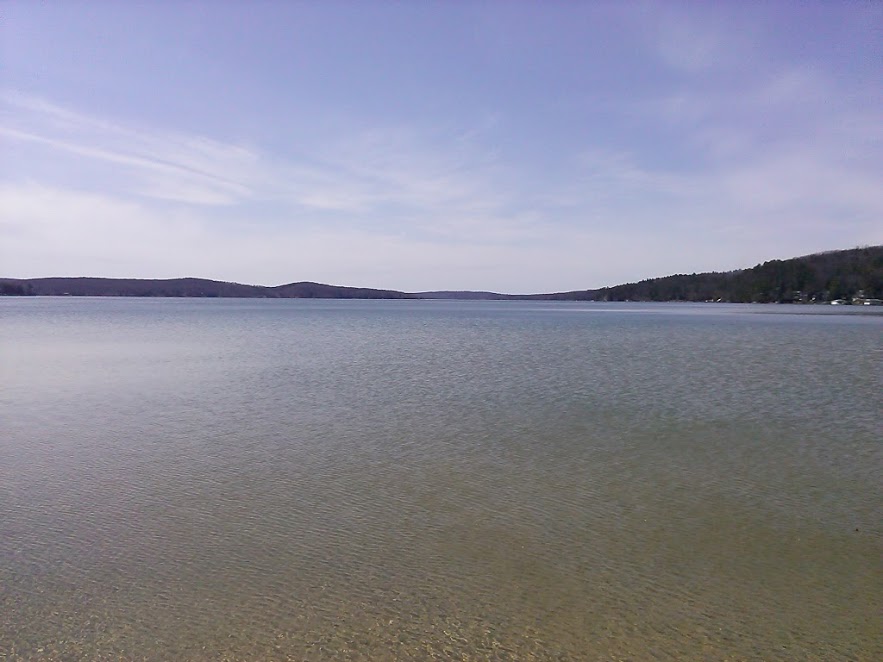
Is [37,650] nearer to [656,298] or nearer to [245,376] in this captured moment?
[245,376]

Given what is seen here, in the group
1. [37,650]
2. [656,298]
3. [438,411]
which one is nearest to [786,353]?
[438,411]

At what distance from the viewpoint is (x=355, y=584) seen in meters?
4.89

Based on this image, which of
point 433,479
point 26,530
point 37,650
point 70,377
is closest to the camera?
point 37,650

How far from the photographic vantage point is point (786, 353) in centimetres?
2469

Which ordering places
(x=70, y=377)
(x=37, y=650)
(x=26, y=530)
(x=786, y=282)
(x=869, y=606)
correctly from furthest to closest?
(x=786, y=282) < (x=70, y=377) < (x=26, y=530) < (x=869, y=606) < (x=37, y=650)

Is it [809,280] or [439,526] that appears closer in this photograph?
[439,526]

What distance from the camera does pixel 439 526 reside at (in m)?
6.14

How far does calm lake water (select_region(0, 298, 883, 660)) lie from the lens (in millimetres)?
4219

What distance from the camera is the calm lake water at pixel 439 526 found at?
166 inches

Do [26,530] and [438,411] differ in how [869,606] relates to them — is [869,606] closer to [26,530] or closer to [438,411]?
[26,530]

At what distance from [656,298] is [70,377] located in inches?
6809

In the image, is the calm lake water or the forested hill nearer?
the calm lake water

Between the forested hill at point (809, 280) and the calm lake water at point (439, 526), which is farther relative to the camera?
the forested hill at point (809, 280)

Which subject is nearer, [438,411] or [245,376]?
[438,411]
